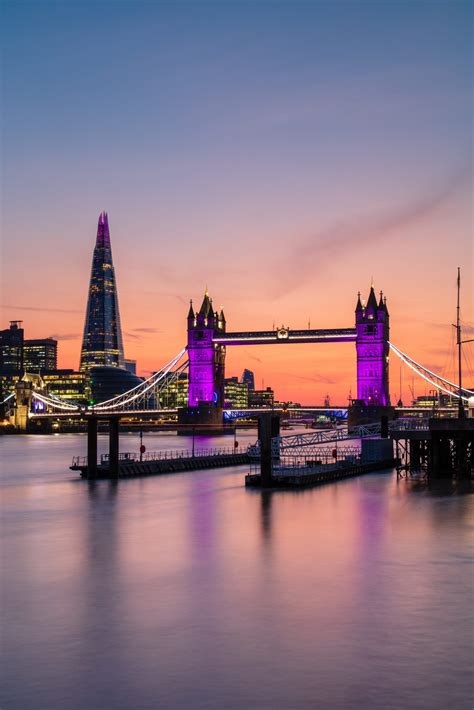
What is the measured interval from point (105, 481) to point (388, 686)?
4748 cm

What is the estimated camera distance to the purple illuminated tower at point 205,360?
18075 centimetres

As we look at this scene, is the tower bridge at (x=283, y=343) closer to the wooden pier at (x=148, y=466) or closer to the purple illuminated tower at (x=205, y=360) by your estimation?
the purple illuminated tower at (x=205, y=360)

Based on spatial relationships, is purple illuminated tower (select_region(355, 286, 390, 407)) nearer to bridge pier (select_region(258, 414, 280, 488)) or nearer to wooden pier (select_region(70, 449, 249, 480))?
wooden pier (select_region(70, 449, 249, 480))

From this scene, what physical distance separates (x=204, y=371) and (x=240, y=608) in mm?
160089

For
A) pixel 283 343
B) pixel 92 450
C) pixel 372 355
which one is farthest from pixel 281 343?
pixel 92 450

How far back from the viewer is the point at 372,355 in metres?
176

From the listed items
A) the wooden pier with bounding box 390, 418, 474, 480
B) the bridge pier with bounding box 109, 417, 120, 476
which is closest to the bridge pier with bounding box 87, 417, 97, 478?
the bridge pier with bounding box 109, 417, 120, 476

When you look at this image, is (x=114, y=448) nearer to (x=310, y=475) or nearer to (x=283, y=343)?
(x=310, y=475)

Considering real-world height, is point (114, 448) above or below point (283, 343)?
below

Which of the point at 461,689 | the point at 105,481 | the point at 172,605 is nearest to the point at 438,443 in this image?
the point at 105,481

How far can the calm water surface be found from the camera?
54.3 feet

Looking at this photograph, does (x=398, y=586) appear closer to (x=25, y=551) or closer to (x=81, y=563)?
(x=81, y=563)

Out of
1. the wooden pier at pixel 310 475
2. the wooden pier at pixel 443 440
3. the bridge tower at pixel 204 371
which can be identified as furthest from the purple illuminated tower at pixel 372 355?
the wooden pier at pixel 443 440

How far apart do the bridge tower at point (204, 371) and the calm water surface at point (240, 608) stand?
436 ft
